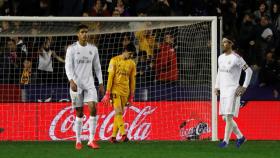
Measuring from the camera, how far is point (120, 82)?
764 inches

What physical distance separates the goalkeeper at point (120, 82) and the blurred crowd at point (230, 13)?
2914mm

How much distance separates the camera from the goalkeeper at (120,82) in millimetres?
19219

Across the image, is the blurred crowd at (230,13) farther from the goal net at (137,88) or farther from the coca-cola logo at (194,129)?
the coca-cola logo at (194,129)

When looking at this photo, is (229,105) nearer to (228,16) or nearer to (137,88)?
(137,88)

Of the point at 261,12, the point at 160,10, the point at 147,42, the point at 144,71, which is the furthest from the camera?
the point at 261,12

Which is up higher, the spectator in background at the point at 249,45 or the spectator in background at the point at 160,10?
the spectator in background at the point at 160,10

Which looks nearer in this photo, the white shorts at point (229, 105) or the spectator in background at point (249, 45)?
the white shorts at point (229, 105)

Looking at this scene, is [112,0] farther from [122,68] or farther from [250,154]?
[250,154]

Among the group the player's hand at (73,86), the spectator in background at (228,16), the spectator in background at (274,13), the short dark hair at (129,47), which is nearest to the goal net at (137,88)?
the short dark hair at (129,47)

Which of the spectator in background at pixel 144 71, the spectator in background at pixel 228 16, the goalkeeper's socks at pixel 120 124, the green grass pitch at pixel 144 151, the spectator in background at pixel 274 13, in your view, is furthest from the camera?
the spectator in background at pixel 274 13

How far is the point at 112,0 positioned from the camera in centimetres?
2333

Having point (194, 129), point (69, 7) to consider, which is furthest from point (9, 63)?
point (194, 129)

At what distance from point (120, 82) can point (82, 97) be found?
3.35 m

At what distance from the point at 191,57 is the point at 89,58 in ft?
16.1
